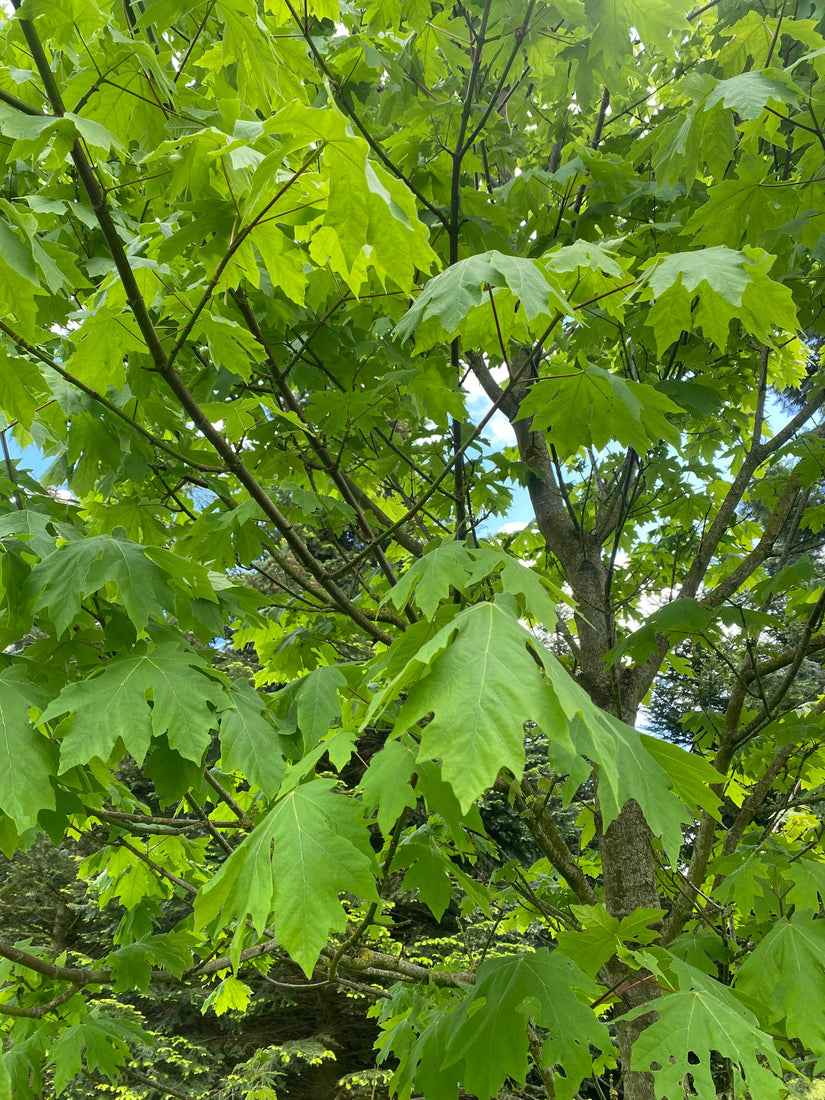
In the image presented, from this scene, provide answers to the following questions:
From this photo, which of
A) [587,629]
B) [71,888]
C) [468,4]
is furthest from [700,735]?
[71,888]

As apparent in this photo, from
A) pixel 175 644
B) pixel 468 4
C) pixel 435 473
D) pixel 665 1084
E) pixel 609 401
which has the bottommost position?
pixel 665 1084

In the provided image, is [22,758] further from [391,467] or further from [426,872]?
[391,467]

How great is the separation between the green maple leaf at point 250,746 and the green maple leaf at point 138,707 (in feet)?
0.37

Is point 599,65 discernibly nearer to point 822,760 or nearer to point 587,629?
point 587,629

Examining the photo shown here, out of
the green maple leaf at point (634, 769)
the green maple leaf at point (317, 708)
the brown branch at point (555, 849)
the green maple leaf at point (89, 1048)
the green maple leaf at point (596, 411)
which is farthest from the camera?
the green maple leaf at point (89, 1048)

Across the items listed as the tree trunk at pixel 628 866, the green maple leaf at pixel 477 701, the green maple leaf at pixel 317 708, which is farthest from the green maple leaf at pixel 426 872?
the green maple leaf at pixel 477 701

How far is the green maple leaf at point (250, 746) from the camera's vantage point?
72.6 inches

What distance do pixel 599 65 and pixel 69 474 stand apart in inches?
94.6

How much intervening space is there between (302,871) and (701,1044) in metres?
0.98

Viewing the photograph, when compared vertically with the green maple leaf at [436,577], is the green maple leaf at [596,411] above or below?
above

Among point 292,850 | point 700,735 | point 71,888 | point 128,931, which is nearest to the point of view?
point 292,850

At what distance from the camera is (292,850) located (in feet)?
4.37

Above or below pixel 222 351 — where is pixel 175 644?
below

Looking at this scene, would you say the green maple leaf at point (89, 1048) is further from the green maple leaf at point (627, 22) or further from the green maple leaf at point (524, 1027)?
the green maple leaf at point (627, 22)
